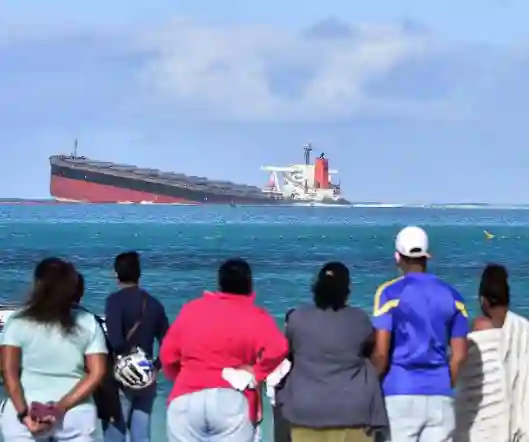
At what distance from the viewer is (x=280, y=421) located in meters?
5.27

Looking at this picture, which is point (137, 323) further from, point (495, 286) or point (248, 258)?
point (248, 258)

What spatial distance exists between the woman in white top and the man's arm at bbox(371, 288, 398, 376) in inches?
42.9

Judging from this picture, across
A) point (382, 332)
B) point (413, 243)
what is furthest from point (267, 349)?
point (413, 243)

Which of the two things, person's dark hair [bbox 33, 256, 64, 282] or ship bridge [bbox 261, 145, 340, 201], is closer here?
person's dark hair [bbox 33, 256, 64, 282]

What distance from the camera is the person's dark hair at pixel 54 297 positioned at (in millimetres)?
4578

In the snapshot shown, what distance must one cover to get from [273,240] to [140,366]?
61.2m

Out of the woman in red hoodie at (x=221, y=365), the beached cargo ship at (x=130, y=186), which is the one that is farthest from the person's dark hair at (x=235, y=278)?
the beached cargo ship at (x=130, y=186)

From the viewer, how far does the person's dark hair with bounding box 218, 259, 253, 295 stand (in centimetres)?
491

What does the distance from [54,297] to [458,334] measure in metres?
1.62

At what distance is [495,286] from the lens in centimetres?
528

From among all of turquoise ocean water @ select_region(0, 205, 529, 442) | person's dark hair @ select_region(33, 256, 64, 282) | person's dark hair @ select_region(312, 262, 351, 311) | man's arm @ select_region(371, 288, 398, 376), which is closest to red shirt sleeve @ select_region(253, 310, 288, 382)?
person's dark hair @ select_region(312, 262, 351, 311)

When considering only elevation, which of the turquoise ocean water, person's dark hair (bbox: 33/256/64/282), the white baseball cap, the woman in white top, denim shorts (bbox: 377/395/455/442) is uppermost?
the white baseball cap

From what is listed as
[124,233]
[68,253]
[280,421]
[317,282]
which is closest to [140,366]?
[280,421]

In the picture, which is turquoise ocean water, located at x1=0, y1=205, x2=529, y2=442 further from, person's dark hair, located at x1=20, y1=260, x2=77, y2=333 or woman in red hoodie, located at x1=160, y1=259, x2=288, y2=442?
person's dark hair, located at x1=20, y1=260, x2=77, y2=333
